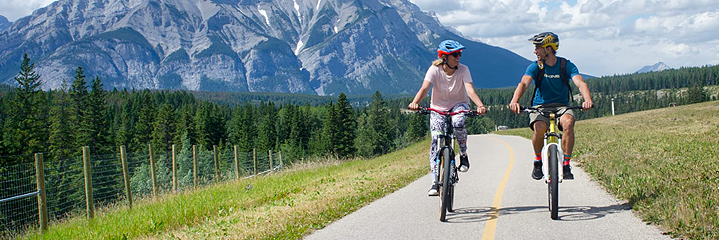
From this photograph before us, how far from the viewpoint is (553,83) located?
23.9 feet

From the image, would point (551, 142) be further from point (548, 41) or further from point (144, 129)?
point (144, 129)

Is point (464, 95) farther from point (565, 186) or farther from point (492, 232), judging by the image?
point (565, 186)

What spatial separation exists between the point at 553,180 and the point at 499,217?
818mm

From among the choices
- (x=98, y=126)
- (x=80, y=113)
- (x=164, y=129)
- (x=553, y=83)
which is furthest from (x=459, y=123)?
(x=80, y=113)

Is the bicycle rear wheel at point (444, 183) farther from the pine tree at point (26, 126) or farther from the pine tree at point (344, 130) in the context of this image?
the pine tree at point (344, 130)

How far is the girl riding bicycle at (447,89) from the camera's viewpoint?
7.25 metres

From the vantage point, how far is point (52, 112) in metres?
76.8

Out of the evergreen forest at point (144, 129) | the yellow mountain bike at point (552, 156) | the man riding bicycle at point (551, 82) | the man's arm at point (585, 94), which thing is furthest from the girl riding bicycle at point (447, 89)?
the evergreen forest at point (144, 129)

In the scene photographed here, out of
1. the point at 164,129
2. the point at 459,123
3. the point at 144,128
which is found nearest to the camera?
the point at 459,123

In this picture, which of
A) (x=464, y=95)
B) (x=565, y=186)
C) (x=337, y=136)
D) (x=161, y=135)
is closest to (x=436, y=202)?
(x=464, y=95)

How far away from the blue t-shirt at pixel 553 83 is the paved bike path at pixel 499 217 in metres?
1.46

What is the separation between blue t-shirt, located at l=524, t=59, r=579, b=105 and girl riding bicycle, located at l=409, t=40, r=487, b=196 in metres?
0.84

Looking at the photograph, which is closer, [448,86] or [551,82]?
[551,82]

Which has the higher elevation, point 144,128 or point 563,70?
point 563,70
